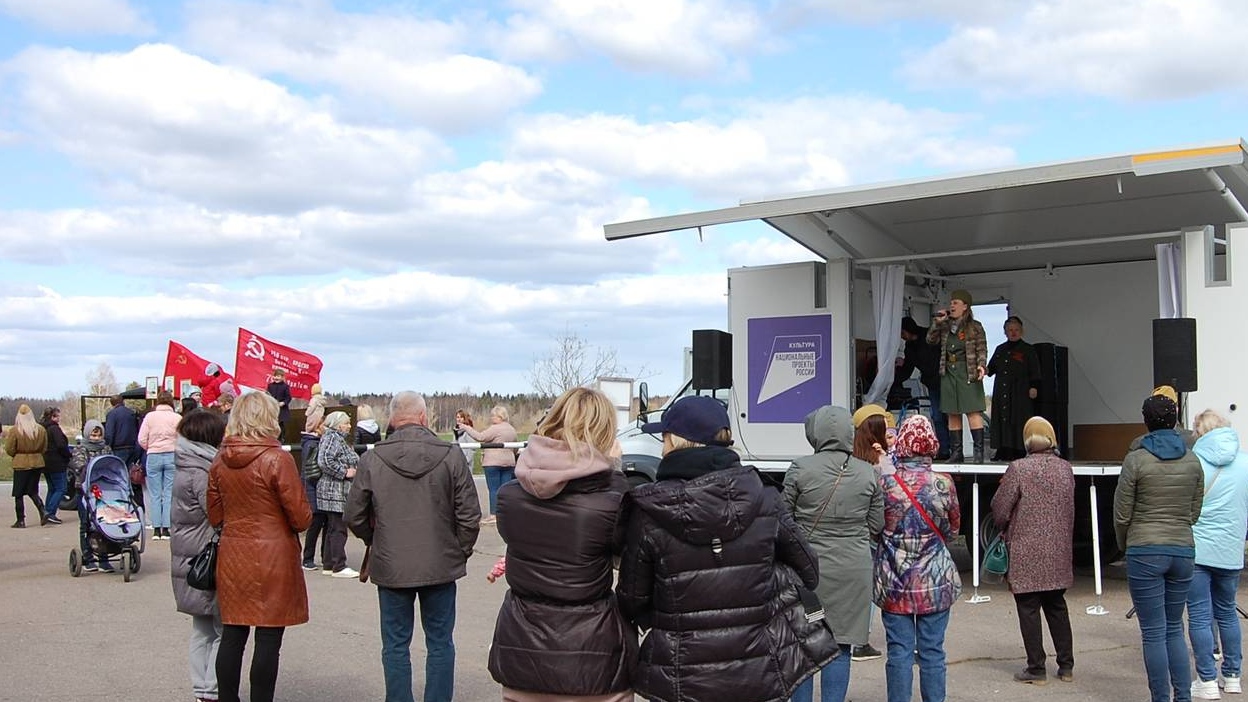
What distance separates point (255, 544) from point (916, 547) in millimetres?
3093

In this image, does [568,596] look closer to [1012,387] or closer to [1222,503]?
[1222,503]

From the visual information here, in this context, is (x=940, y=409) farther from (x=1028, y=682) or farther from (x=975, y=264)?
(x=1028, y=682)

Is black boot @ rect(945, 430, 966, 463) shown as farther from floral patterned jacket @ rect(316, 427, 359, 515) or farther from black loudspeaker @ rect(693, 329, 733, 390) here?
floral patterned jacket @ rect(316, 427, 359, 515)

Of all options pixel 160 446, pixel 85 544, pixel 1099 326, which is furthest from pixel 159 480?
pixel 1099 326

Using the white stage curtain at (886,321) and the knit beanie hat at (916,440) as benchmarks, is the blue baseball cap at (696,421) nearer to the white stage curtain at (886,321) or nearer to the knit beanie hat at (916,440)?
the knit beanie hat at (916,440)

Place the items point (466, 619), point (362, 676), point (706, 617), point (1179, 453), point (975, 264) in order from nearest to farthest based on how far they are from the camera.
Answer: point (706, 617) < point (1179, 453) < point (362, 676) < point (466, 619) < point (975, 264)

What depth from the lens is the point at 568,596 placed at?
13.1 ft

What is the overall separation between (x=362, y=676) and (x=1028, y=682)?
3.94m

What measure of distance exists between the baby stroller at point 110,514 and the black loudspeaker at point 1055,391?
8.97 m

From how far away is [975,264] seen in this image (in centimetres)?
1437

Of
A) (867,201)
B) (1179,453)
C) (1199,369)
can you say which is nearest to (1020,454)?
(1199,369)

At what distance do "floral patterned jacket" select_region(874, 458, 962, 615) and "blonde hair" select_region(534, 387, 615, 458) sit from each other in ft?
7.04

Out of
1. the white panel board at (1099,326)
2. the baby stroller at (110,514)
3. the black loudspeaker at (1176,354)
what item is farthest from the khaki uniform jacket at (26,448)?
the black loudspeaker at (1176,354)

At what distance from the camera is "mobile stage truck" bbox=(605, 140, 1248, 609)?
976 cm
